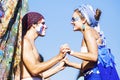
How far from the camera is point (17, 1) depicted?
4.43m

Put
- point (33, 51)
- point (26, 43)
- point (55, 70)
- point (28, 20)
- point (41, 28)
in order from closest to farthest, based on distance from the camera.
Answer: point (26, 43) → point (33, 51) → point (28, 20) → point (41, 28) → point (55, 70)

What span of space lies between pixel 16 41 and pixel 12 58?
239 mm

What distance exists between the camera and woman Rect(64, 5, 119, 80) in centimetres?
502

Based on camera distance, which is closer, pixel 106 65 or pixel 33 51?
pixel 33 51

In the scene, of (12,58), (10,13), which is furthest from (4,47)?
(10,13)

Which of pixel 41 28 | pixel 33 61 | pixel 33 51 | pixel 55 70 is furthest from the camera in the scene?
pixel 55 70

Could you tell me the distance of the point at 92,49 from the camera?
197 inches

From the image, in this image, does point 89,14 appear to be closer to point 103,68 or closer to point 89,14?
point 89,14

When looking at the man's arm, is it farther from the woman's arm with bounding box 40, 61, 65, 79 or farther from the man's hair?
the woman's arm with bounding box 40, 61, 65, 79

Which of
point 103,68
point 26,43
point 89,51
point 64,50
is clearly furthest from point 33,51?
point 103,68

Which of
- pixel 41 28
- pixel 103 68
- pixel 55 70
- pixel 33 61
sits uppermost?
pixel 41 28

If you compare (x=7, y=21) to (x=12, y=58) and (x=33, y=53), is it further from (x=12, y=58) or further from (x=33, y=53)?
(x=33, y=53)

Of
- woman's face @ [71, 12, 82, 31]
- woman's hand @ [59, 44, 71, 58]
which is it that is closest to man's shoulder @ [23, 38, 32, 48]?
woman's hand @ [59, 44, 71, 58]

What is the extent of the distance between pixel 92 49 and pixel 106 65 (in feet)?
1.78
